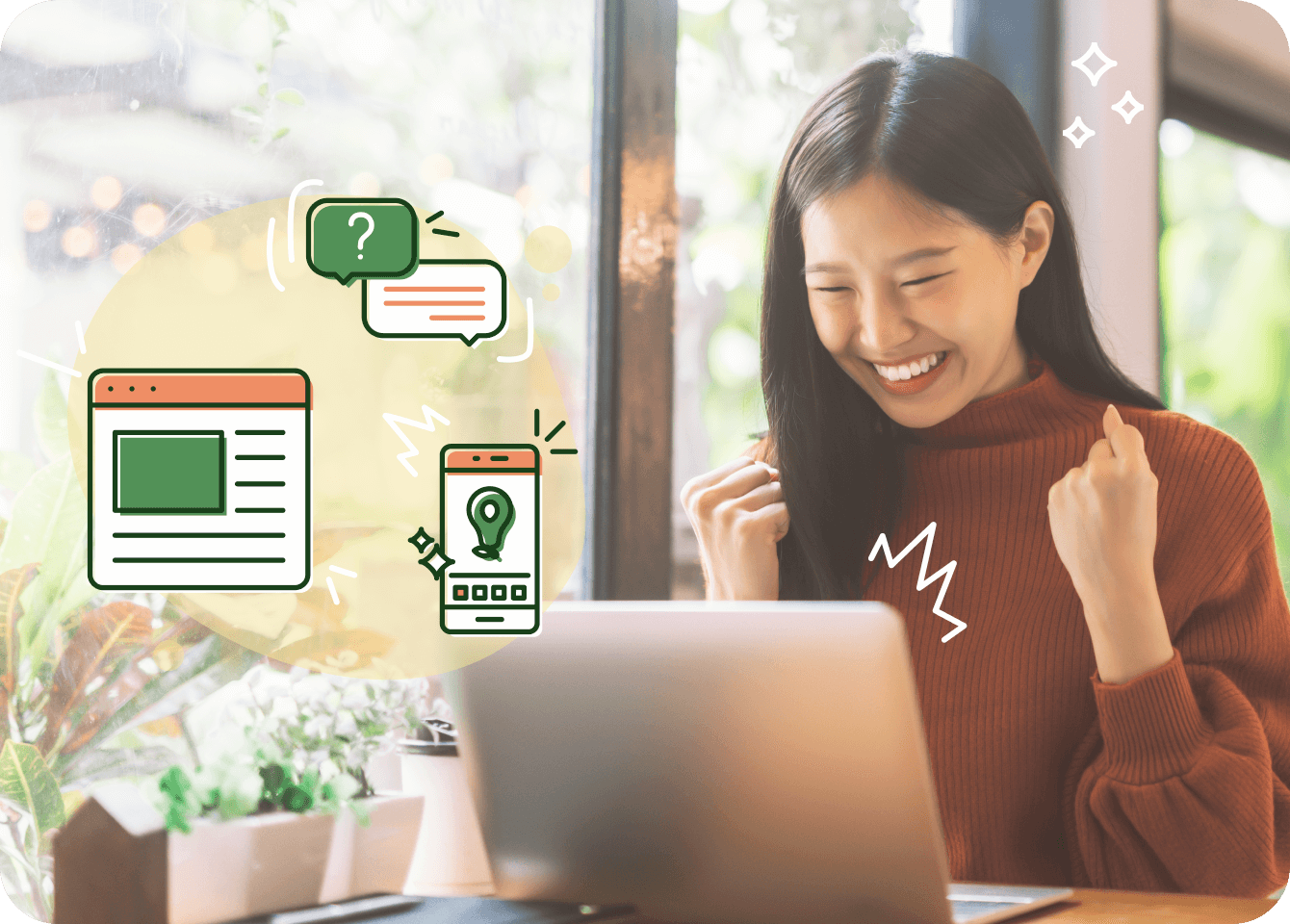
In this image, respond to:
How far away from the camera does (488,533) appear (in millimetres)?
1531

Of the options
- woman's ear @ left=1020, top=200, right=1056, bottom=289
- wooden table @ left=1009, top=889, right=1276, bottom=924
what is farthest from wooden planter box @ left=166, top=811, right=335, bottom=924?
woman's ear @ left=1020, top=200, right=1056, bottom=289

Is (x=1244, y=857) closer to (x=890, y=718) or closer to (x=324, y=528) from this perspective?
(x=890, y=718)

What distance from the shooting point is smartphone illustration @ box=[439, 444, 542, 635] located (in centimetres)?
149

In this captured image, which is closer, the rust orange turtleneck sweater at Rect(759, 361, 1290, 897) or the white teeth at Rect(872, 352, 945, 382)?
the rust orange turtleneck sweater at Rect(759, 361, 1290, 897)

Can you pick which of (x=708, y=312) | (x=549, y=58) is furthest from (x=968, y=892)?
(x=549, y=58)

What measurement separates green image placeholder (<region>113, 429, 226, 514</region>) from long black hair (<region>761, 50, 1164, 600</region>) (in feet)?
2.59

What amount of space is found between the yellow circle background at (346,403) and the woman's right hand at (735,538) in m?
0.19

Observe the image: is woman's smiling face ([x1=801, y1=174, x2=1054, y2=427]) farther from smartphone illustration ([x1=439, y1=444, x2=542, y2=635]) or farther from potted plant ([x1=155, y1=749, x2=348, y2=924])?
potted plant ([x1=155, y1=749, x2=348, y2=924])

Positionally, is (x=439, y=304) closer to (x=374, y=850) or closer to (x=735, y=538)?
(x=735, y=538)

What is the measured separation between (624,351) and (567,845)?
2.94 ft

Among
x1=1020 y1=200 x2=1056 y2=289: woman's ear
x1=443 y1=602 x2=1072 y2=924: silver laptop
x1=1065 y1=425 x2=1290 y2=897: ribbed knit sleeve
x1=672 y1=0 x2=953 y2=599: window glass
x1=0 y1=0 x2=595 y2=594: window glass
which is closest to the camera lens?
x1=443 y1=602 x2=1072 y2=924: silver laptop

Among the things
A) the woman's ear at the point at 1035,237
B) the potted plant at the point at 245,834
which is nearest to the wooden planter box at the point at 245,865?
the potted plant at the point at 245,834

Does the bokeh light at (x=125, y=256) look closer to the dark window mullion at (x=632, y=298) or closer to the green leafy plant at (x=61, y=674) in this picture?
the green leafy plant at (x=61, y=674)

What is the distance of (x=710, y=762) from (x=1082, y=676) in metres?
0.87
